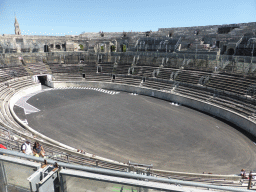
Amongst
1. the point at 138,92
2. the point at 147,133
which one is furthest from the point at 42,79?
the point at 147,133

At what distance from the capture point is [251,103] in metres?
22.8

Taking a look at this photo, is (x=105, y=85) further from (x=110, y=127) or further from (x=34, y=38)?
(x=34, y=38)

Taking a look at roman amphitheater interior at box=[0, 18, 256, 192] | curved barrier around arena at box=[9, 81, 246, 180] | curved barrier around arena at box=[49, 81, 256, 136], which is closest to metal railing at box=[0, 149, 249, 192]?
roman amphitheater interior at box=[0, 18, 256, 192]

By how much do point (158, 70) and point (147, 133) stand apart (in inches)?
812

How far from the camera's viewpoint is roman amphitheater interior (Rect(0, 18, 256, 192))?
23766 millimetres

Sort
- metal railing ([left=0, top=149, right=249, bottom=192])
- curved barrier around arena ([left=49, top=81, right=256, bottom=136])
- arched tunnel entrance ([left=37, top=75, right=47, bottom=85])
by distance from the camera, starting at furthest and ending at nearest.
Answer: arched tunnel entrance ([left=37, top=75, right=47, bottom=85]) → curved barrier around arena ([left=49, top=81, right=256, bottom=136]) → metal railing ([left=0, top=149, right=249, bottom=192])

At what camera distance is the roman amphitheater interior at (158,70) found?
78.0ft

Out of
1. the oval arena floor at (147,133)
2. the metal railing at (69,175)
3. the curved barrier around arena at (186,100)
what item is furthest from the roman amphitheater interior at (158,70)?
the metal railing at (69,175)

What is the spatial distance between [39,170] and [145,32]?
6123 cm

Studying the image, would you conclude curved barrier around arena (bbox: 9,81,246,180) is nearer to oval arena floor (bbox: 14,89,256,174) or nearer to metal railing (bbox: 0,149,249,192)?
oval arena floor (bbox: 14,89,256,174)

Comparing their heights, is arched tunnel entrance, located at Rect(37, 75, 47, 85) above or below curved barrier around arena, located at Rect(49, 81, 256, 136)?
above

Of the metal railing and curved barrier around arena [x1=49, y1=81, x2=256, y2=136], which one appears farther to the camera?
curved barrier around arena [x1=49, y1=81, x2=256, y2=136]

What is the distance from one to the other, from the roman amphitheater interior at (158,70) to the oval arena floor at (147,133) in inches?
61.8

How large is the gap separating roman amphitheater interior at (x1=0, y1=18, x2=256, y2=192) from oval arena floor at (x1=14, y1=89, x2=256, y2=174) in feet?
5.15
